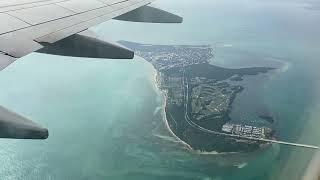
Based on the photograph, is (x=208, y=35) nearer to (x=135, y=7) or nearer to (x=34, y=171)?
(x=34, y=171)

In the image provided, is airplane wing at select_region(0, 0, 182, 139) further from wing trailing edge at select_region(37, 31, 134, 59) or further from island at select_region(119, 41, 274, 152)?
island at select_region(119, 41, 274, 152)

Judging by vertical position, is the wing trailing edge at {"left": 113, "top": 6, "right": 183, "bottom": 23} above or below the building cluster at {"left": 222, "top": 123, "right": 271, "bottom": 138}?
above

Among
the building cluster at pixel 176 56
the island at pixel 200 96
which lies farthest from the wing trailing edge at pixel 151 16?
the building cluster at pixel 176 56

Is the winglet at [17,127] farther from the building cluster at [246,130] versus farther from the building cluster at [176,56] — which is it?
the building cluster at [176,56]

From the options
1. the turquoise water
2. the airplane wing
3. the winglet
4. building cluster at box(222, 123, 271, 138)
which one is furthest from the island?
the winglet

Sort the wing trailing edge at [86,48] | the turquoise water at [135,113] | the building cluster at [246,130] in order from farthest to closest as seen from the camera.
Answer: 1. the building cluster at [246,130]
2. the turquoise water at [135,113]
3. the wing trailing edge at [86,48]

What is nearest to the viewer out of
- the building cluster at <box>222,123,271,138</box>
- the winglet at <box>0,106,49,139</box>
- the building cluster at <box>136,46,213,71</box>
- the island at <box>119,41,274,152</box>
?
the winglet at <box>0,106,49,139</box>

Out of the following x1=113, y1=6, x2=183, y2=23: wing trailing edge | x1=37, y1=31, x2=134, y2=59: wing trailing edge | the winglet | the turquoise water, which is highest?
x1=113, y1=6, x2=183, y2=23: wing trailing edge
